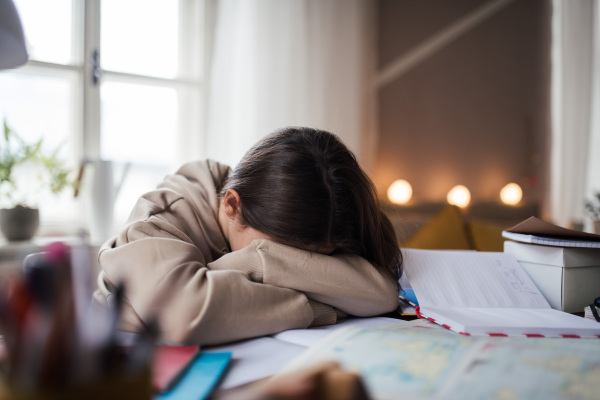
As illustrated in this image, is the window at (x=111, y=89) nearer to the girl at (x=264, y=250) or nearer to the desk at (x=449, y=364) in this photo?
the girl at (x=264, y=250)

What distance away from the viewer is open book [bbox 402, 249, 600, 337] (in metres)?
0.56

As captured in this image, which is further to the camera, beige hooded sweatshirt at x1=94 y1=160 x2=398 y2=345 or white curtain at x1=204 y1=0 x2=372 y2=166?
white curtain at x1=204 y1=0 x2=372 y2=166

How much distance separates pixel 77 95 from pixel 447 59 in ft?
7.76

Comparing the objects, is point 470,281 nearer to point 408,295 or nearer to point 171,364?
point 408,295

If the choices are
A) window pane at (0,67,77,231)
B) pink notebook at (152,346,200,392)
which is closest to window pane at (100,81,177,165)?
window pane at (0,67,77,231)

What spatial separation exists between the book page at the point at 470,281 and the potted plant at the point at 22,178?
1.42 meters

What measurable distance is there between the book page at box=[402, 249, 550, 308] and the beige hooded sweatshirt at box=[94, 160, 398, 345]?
2.4 inches

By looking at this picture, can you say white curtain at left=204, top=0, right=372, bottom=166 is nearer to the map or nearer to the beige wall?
the beige wall

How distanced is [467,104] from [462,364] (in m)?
3.03

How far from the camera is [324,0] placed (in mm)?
2504

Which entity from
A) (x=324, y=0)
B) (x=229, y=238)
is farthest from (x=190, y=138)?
(x=229, y=238)

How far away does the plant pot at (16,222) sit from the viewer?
1.59 meters

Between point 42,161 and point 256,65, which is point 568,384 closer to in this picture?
point 42,161

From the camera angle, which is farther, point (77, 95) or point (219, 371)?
point (77, 95)
